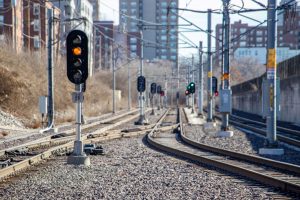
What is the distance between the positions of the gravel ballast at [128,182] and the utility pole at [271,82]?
4163 mm

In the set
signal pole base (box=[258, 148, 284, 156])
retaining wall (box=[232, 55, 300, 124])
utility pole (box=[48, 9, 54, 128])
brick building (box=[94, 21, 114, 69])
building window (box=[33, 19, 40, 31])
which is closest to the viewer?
signal pole base (box=[258, 148, 284, 156])

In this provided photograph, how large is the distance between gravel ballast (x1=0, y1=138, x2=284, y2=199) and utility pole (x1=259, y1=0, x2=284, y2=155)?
4163 millimetres

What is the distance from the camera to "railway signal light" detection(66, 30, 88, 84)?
15.0 m

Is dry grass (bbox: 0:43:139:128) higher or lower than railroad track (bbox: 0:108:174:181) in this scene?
higher

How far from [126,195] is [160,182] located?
Answer: 1.89 m

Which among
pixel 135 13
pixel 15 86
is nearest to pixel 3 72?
pixel 15 86

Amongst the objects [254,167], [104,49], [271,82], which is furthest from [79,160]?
[104,49]

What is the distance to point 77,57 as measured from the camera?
15.0 metres

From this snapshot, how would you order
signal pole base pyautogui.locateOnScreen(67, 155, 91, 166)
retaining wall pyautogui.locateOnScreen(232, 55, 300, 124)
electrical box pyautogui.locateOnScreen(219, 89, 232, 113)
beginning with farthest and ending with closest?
Result: 1. retaining wall pyautogui.locateOnScreen(232, 55, 300, 124)
2. electrical box pyautogui.locateOnScreen(219, 89, 232, 113)
3. signal pole base pyautogui.locateOnScreen(67, 155, 91, 166)

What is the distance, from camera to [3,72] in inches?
1754

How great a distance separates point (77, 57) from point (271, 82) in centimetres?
741

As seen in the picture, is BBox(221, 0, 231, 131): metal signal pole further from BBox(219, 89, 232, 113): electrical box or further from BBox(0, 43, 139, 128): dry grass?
BBox(0, 43, 139, 128): dry grass

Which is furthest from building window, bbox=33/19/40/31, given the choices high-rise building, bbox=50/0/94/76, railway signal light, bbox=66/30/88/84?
railway signal light, bbox=66/30/88/84

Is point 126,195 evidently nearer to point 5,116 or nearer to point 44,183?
point 44,183
